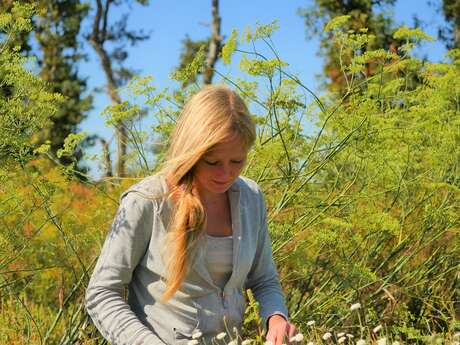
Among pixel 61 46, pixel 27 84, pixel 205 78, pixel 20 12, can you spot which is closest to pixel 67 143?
pixel 27 84

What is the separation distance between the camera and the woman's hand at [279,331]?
2.51 meters

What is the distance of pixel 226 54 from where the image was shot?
3.91m

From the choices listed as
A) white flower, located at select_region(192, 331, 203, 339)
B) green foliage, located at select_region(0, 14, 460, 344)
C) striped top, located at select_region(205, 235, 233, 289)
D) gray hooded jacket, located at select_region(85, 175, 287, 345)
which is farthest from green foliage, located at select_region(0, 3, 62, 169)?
white flower, located at select_region(192, 331, 203, 339)

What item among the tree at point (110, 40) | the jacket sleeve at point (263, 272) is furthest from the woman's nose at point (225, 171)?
the tree at point (110, 40)

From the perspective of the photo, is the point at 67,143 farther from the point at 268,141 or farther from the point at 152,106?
the point at 268,141

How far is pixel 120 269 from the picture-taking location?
2.52 metres

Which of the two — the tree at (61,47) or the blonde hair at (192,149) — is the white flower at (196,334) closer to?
the blonde hair at (192,149)

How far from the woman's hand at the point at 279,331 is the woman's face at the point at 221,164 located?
1.45ft

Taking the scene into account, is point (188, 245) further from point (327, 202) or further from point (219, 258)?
point (327, 202)

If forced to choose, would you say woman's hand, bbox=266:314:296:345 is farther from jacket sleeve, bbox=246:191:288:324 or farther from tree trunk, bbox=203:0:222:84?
tree trunk, bbox=203:0:222:84

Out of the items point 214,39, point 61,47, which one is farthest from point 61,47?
point 214,39

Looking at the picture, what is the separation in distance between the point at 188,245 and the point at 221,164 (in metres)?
0.27

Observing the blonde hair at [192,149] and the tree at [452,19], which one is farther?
the tree at [452,19]

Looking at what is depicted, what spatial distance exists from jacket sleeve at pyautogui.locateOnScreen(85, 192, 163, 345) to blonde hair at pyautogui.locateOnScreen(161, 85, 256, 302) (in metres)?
0.09
